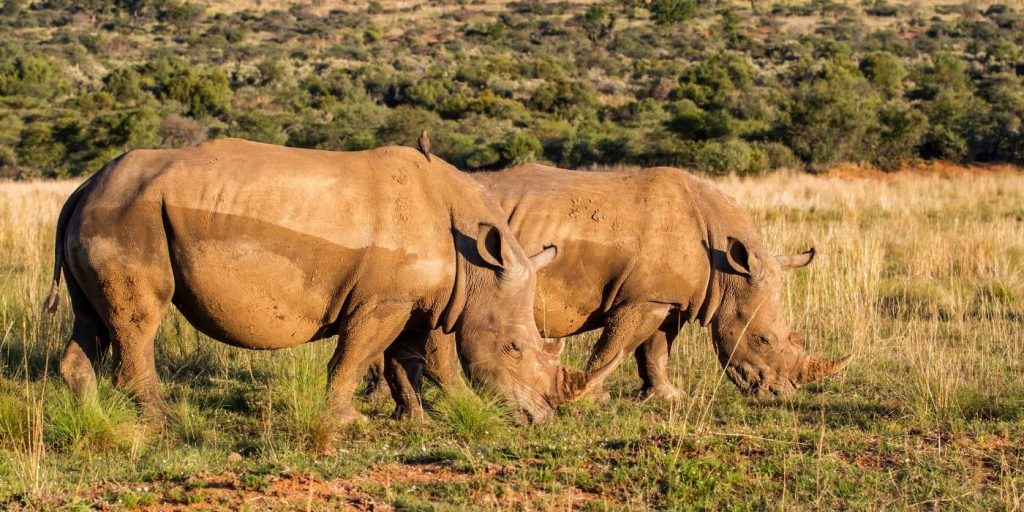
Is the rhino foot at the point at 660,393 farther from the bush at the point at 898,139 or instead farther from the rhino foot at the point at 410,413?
the bush at the point at 898,139

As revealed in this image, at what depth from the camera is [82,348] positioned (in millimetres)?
7887

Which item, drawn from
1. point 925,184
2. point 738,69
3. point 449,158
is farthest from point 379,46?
point 925,184

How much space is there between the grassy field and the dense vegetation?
18.9 meters

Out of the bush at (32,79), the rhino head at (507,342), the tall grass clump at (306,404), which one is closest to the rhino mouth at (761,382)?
the rhino head at (507,342)

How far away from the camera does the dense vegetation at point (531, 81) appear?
33781 millimetres

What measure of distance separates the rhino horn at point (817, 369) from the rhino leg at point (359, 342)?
3246mm

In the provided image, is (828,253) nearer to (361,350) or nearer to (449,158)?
(361,350)

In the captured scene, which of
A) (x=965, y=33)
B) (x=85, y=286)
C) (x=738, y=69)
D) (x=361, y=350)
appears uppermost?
(x=85, y=286)

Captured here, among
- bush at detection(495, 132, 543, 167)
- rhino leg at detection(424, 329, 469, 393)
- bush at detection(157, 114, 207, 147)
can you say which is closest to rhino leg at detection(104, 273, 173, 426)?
rhino leg at detection(424, 329, 469, 393)

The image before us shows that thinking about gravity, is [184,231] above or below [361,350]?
above

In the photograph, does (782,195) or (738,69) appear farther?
(738,69)

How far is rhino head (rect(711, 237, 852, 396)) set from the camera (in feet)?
29.9

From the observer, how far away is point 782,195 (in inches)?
872

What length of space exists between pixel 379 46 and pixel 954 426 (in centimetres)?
6505
